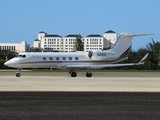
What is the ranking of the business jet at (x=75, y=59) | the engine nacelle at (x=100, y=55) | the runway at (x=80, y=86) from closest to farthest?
the runway at (x=80, y=86) → the business jet at (x=75, y=59) → the engine nacelle at (x=100, y=55)

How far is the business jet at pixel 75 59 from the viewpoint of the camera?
43844 millimetres

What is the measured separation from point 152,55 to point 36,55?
46.4 m

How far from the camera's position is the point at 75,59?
153 ft

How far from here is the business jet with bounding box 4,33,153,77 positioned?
43.8 metres

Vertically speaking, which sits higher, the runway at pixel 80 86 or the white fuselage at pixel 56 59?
the white fuselage at pixel 56 59

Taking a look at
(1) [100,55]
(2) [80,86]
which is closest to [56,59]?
(1) [100,55]

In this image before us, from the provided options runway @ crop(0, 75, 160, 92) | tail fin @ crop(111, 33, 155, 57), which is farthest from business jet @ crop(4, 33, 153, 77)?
runway @ crop(0, 75, 160, 92)
